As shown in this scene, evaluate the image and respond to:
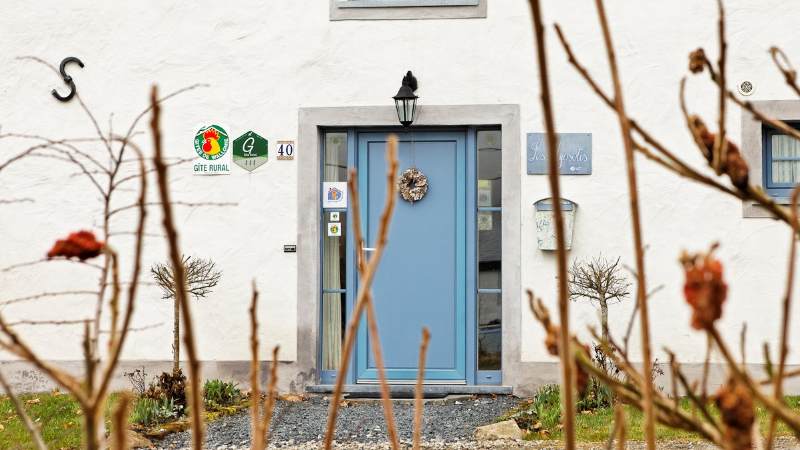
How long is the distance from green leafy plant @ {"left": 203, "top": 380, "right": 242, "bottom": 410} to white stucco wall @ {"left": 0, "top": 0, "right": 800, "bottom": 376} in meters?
0.41

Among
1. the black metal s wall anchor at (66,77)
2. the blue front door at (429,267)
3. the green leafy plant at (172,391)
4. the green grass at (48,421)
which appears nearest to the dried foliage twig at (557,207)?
the green grass at (48,421)

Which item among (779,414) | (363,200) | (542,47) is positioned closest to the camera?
(542,47)

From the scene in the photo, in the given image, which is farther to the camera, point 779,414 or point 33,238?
point 33,238

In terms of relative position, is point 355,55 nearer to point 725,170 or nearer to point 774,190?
point 774,190

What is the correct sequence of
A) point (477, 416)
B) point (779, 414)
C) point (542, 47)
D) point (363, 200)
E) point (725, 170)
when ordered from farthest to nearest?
point (363, 200) → point (477, 416) → point (725, 170) → point (779, 414) → point (542, 47)

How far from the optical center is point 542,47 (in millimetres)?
588

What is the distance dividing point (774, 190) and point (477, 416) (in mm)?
3043

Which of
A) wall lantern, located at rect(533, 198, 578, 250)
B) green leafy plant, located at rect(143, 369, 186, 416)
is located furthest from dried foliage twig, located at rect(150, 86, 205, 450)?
wall lantern, located at rect(533, 198, 578, 250)

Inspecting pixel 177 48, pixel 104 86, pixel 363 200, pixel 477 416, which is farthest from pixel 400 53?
pixel 477 416

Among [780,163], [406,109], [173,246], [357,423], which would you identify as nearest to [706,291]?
[173,246]

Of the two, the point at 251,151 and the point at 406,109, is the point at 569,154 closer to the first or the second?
the point at 406,109

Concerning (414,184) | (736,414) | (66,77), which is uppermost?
(66,77)

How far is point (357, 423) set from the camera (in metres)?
6.43

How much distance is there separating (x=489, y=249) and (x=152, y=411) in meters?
2.94
